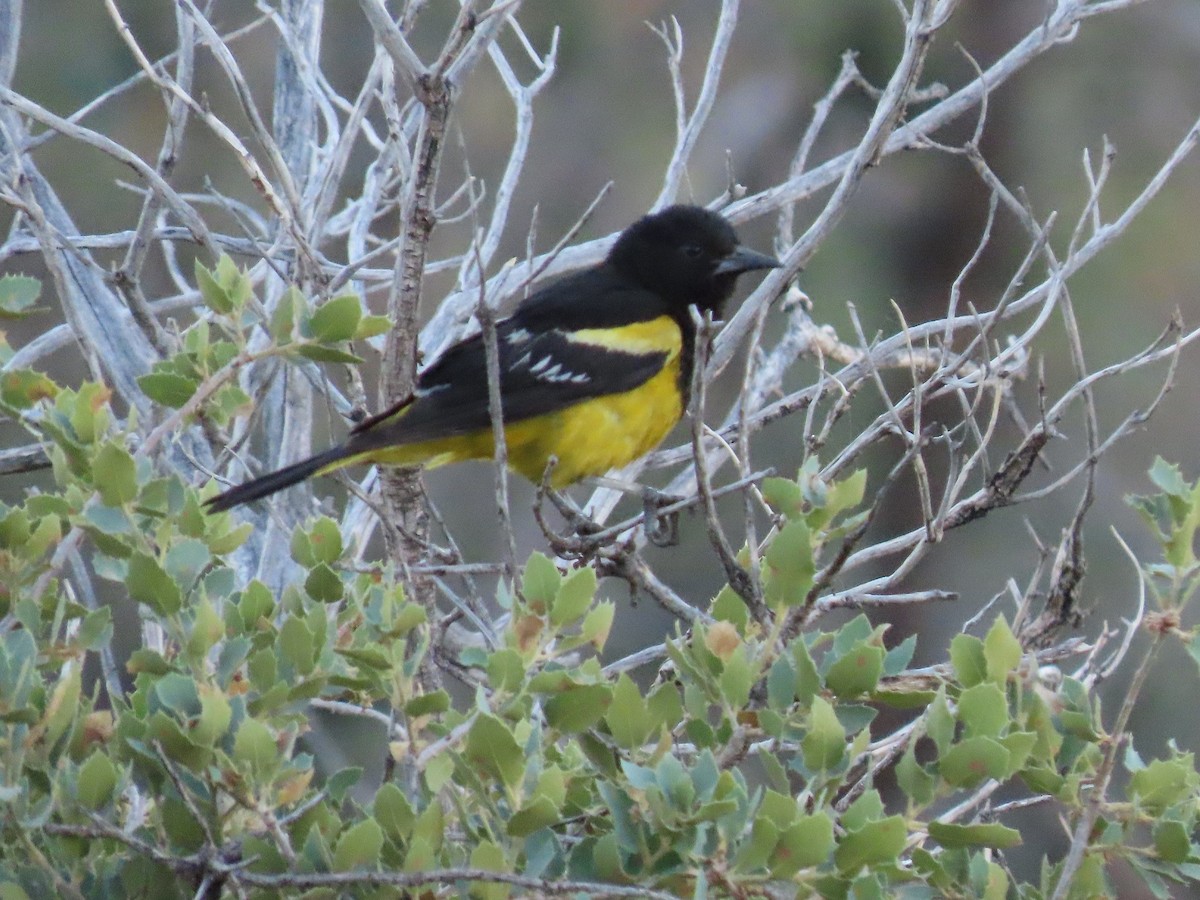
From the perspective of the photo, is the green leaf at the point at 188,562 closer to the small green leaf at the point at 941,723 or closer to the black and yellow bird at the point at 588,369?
the small green leaf at the point at 941,723

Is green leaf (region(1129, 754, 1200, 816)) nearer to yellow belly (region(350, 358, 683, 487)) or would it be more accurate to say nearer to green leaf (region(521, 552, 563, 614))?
green leaf (region(521, 552, 563, 614))

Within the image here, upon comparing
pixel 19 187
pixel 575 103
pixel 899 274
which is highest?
pixel 19 187

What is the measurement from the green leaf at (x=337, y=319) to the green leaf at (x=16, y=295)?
50cm

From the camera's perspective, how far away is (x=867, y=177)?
1300 centimetres

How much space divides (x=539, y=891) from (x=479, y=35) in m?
1.76

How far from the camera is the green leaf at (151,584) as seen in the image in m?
2.20

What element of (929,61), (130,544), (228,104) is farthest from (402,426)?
(929,61)

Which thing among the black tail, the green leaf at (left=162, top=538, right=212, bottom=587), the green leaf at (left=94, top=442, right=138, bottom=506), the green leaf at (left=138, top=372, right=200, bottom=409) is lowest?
the black tail

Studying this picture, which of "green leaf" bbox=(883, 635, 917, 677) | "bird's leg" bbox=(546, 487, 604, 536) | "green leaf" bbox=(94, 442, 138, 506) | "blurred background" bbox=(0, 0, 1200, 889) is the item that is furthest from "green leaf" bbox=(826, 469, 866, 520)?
"blurred background" bbox=(0, 0, 1200, 889)

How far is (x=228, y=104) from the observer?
12.7 metres

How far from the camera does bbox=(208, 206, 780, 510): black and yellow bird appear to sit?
14.1 feet

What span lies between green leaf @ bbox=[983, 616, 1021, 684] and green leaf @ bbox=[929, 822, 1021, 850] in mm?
239

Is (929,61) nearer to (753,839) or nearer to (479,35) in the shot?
(479,35)

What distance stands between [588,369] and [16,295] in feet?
7.84
